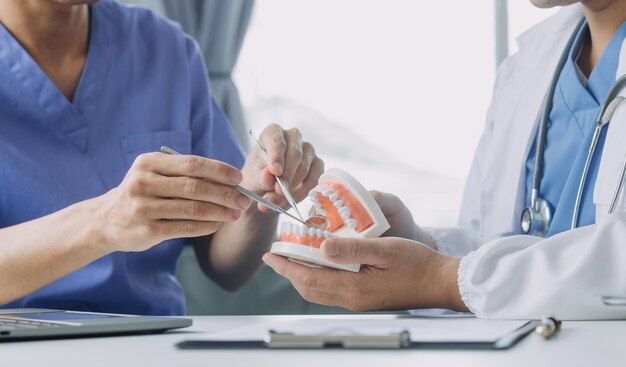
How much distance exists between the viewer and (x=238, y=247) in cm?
156

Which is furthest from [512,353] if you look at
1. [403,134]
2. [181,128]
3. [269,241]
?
[403,134]

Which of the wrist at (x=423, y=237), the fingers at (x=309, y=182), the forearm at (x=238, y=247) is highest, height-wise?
the fingers at (x=309, y=182)

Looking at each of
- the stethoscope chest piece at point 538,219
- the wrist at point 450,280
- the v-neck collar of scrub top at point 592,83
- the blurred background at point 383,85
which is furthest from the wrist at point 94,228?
the blurred background at point 383,85

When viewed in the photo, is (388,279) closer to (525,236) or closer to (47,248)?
(525,236)

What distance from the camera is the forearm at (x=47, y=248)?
3.85 ft

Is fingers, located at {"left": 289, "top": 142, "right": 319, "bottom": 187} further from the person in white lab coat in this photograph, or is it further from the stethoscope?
the stethoscope

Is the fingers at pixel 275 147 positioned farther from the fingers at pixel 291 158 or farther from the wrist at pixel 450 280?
the wrist at pixel 450 280

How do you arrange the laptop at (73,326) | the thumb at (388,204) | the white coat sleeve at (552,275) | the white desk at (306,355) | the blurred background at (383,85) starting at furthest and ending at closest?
the blurred background at (383,85) < the thumb at (388,204) < the white coat sleeve at (552,275) < the laptop at (73,326) < the white desk at (306,355)

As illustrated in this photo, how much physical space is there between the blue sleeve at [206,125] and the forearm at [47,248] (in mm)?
490

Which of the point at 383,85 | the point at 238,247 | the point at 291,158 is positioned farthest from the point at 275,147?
the point at 383,85

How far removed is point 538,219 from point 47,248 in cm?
79

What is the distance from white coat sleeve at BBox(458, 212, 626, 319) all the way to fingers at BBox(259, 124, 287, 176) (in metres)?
0.35

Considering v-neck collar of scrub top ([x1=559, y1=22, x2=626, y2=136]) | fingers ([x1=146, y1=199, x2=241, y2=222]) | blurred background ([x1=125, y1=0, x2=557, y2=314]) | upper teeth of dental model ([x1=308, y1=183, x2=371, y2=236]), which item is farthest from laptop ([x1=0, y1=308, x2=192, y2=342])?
blurred background ([x1=125, y1=0, x2=557, y2=314])

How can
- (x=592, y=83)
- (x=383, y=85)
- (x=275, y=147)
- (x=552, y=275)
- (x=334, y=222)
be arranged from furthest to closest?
(x=383, y=85)
(x=592, y=83)
(x=275, y=147)
(x=334, y=222)
(x=552, y=275)
